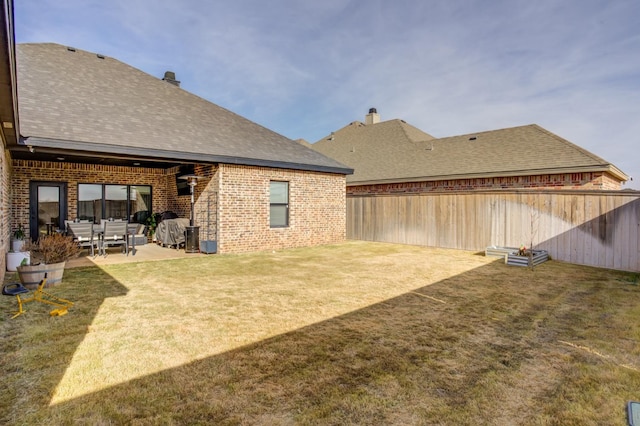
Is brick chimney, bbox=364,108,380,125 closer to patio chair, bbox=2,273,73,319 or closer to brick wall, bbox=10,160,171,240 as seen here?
brick wall, bbox=10,160,171,240

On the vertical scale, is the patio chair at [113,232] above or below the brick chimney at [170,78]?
below

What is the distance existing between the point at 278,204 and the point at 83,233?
19.3ft

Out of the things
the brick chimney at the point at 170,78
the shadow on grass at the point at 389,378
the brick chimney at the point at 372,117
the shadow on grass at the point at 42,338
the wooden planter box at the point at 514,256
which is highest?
the brick chimney at the point at 372,117

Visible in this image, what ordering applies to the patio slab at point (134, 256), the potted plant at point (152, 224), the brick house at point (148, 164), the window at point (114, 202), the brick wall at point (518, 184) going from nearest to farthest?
the patio slab at point (134, 256)
the brick house at point (148, 164)
the brick wall at point (518, 184)
the window at point (114, 202)
the potted plant at point (152, 224)

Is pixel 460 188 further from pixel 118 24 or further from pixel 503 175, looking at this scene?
pixel 118 24

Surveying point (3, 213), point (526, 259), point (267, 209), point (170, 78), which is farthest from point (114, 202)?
point (526, 259)

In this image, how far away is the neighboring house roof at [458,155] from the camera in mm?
11461

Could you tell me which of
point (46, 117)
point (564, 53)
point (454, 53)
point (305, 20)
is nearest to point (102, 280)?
point (46, 117)

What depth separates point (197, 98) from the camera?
47.3 feet

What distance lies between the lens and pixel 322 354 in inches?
131

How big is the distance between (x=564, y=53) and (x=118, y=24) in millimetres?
15356

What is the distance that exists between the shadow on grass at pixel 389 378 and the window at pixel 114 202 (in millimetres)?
9431

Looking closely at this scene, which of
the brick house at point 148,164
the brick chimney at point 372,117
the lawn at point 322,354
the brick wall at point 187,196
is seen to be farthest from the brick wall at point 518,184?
the brick chimney at point 372,117

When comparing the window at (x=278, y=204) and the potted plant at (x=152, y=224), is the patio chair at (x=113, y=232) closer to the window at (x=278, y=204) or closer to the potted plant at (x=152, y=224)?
the potted plant at (x=152, y=224)
